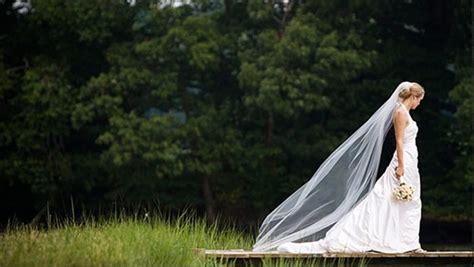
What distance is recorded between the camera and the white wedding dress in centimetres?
849

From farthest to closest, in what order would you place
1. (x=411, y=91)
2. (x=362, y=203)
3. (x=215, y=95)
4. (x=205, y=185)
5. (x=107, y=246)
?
(x=215, y=95) < (x=205, y=185) < (x=362, y=203) < (x=411, y=91) < (x=107, y=246)

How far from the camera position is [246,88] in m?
20.1

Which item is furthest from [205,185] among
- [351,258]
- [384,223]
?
[351,258]

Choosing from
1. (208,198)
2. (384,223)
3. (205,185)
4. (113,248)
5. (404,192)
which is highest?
(404,192)

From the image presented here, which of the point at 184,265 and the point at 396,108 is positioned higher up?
the point at 396,108

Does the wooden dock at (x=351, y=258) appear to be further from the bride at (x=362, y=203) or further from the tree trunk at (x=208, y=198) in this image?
the tree trunk at (x=208, y=198)

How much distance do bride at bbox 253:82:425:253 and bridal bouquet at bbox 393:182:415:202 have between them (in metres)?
0.04

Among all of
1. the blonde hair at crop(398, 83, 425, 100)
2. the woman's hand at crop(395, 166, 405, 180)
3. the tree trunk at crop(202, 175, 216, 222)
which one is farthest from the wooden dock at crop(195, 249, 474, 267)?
the tree trunk at crop(202, 175, 216, 222)

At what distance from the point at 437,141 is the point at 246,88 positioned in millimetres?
3892

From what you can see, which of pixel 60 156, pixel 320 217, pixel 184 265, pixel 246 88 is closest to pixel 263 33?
pixel 246 88

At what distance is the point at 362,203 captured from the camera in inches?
342

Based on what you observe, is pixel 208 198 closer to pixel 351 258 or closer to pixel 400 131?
pixel 400 131

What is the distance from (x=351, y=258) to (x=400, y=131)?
107cm

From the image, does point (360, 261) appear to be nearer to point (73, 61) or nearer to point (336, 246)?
point (336, 246)
